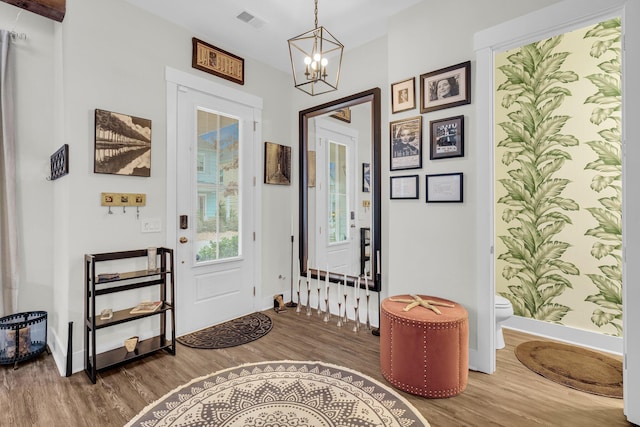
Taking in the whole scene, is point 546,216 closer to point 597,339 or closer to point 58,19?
point 597,339

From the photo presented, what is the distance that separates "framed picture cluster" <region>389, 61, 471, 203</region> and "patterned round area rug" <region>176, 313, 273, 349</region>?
190cm

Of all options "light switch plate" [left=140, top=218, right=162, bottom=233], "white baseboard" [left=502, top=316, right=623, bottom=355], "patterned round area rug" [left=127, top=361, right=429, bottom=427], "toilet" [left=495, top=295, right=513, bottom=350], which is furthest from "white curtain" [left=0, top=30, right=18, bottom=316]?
"white baseboard" [left=502, top=316, right=623, bottom=355]

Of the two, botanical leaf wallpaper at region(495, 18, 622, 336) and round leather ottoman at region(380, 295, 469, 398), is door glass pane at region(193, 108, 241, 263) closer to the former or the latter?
round leather ottoman at region(380, 295, 469, 398)

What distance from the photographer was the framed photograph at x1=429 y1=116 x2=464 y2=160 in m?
2.46

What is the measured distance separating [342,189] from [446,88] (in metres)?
1.42

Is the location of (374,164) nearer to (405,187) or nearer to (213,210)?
(405,187)

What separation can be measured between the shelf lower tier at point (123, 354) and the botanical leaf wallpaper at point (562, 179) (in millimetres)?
3400

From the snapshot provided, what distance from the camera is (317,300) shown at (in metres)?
3.75

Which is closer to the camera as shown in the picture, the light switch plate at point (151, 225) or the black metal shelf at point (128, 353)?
the black metal shelf at point (128, 353)

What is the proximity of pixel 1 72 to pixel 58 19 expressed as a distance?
68 cm

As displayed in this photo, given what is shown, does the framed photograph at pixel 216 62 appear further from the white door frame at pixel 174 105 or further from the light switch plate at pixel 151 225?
the light switch plate at pixel 151 225

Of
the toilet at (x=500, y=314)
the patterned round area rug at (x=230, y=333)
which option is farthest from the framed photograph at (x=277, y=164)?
the toilet at (x=500, y=314)

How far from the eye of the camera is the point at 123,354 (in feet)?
8.21

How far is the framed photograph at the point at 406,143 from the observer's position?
2709 millimetres
